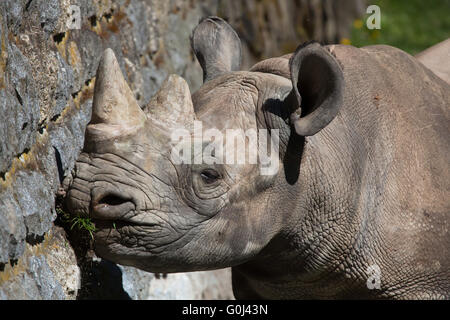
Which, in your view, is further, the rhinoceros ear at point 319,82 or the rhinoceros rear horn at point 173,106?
the rhinoceros ear at point 319,82

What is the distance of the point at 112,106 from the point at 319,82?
3.53 feet

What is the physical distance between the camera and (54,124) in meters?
5.14

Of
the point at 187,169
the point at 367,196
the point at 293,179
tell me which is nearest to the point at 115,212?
the point at 187,169

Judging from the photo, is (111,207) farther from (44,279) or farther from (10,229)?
(44,279)

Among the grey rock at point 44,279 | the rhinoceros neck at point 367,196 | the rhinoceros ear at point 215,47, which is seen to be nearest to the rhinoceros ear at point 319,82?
the rhinoceros neck at point 367,196

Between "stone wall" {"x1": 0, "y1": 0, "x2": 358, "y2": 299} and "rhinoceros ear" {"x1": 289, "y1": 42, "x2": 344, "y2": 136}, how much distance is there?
53.6 inches

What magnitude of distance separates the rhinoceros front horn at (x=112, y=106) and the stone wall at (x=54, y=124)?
16.6 inches

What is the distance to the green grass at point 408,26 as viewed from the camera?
11875 millimetres

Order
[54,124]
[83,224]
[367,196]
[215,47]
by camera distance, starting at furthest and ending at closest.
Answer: [215,47], [54,124], [367,196], [83,224]

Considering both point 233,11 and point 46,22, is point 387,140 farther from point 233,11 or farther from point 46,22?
point 233,11

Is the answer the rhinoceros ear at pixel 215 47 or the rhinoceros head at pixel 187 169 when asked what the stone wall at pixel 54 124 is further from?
the rhinoceros ear at pixel 215 47

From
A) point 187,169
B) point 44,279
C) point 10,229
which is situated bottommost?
point 44,279

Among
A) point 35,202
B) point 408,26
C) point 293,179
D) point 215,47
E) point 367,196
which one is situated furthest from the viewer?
point 408,26

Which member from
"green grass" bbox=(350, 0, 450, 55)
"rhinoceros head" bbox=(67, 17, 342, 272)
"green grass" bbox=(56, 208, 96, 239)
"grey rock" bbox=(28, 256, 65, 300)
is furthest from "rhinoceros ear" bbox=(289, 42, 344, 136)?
"green grass" bbox=(350, 0, 450, 55)
